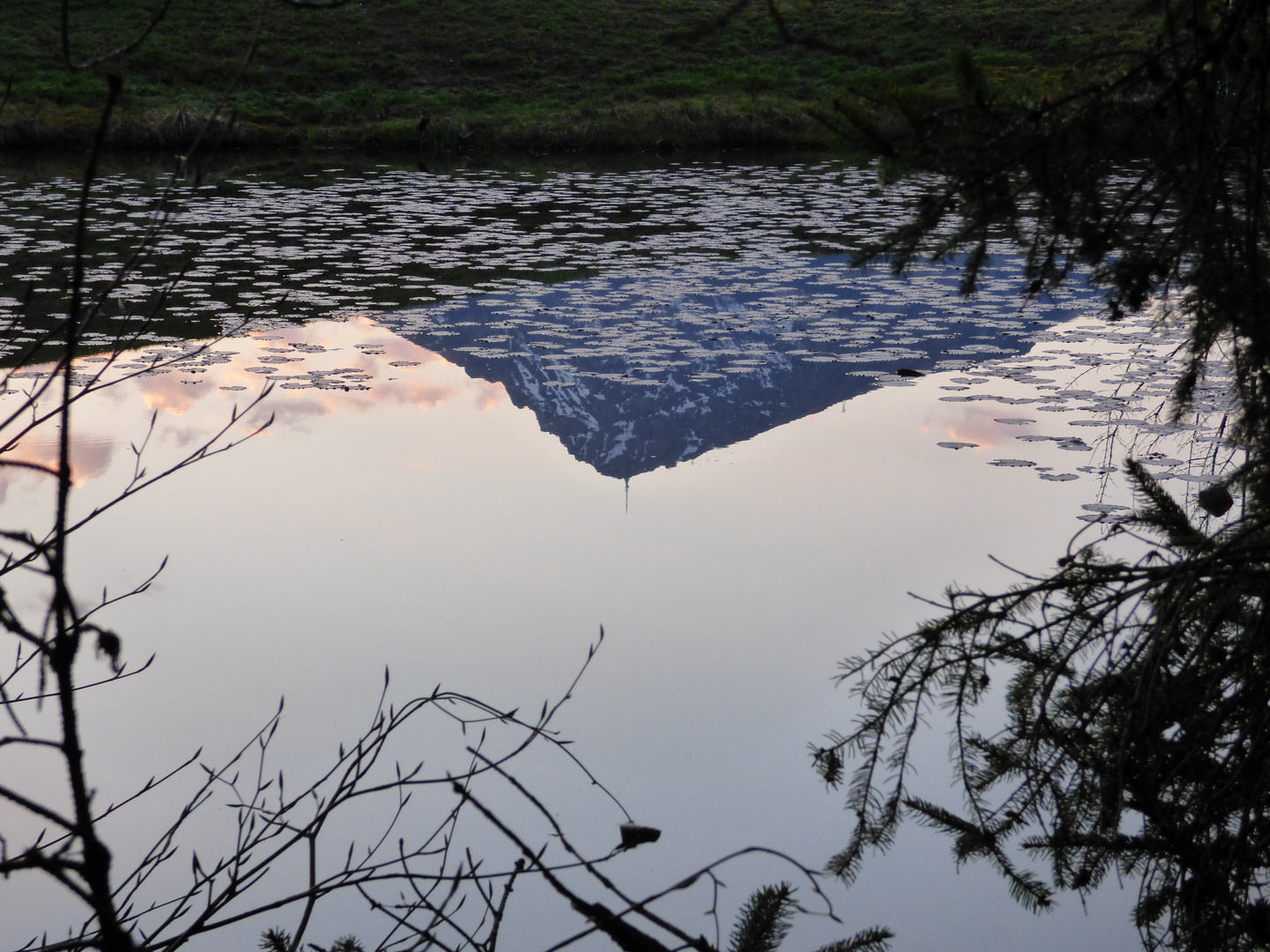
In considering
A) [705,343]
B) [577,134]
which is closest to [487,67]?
[577,134]

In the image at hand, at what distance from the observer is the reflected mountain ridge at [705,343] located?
539 cm

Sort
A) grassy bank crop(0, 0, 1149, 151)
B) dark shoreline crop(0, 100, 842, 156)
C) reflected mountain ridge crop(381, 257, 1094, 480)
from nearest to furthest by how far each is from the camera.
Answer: reflected mountain ridge crop(381, 257, 1094, 480) < dark shoreline crop(0, 100, 842, 156) < grassy bank crop(0, 0, 1149, 151)

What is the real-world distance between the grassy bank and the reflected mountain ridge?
38.0 ft

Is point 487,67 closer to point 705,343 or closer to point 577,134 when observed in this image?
point 577,134

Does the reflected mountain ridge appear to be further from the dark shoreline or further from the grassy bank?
the dark shoreline

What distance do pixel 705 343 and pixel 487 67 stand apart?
84.7ft

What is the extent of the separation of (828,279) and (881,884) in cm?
712

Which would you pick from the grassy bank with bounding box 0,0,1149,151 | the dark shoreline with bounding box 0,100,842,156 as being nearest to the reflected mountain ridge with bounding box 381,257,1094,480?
the grassy bank with bounding box 0,0,1149,151

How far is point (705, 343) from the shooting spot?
7.03 meters

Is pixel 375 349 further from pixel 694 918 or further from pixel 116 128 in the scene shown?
pixel 116 128

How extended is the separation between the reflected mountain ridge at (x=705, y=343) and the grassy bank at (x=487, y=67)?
11571mm

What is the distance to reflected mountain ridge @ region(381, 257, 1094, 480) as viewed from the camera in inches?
212

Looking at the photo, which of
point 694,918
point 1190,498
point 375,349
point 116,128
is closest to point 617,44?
point 116,128

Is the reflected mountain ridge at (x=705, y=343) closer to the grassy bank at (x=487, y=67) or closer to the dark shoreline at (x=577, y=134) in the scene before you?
the grassy bank at (x=487, y=67)
